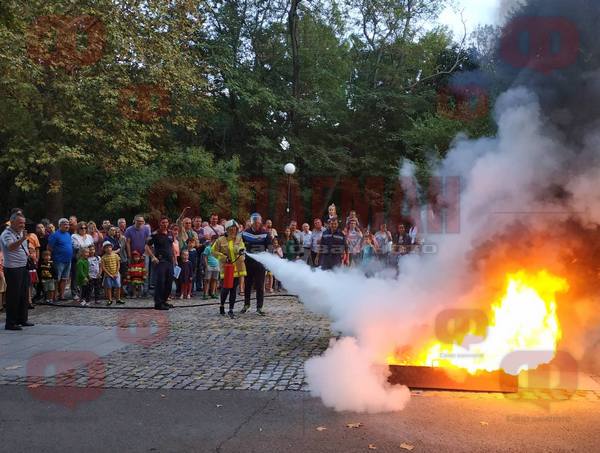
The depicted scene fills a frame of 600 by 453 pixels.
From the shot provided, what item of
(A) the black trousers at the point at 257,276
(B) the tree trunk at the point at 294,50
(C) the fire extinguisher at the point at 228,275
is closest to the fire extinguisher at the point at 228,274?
(C) the fire extinguisher at the point at 228,275

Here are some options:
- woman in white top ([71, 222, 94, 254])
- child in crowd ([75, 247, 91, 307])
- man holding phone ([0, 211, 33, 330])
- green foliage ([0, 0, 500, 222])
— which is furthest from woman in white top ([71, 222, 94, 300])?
green foliage ([0, 0, 500, 222])

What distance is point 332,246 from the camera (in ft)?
35.6

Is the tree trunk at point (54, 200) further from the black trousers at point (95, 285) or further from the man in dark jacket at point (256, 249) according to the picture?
the man in dark jacket at point (256, 249)

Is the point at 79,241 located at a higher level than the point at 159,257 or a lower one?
higher

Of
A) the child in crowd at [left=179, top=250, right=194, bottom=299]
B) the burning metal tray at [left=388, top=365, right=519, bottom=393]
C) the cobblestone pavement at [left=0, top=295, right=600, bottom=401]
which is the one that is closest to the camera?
the burning metal tray at [left=388, top=365, right=519, bottom=393]

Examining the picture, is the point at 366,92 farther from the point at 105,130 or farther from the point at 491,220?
the point at 491,220

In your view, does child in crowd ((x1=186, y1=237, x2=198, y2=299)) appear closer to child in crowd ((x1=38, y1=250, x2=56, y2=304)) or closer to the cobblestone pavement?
the cobblestone pavement

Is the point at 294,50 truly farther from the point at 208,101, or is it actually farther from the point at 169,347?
the point at 169,347

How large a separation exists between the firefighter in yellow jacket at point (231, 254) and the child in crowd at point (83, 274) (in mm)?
3101

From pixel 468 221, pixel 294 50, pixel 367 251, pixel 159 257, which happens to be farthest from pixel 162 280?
pixel 294 50

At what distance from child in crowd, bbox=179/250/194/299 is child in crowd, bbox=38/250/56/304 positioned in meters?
2.66

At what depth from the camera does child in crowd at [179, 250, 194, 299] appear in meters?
12.7

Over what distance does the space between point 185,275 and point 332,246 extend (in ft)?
12.6

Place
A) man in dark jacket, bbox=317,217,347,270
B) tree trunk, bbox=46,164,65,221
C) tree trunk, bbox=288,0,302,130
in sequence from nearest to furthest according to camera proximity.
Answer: man in dark jacket, bbox=317,217,347,270, tree trunk, bbox=46,164,65,221, tree trunk, bbox=288,0,302,130
